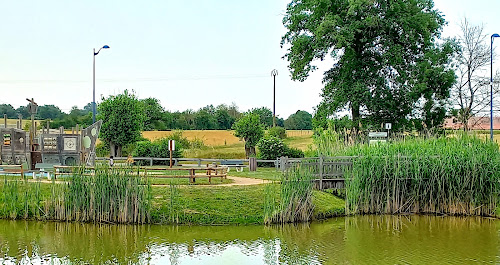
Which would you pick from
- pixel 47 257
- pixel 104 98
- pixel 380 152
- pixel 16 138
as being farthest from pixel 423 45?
pixel 47 257

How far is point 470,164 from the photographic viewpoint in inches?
678

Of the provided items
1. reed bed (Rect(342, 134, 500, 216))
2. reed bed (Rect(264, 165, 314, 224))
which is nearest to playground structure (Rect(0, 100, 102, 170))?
reed bed (Rect(264, 165, 314, 224))

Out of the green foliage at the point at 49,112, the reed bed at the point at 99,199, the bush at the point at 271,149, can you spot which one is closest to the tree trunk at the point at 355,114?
the bush at the point at 271,149

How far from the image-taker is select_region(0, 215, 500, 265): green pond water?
11.6 meters

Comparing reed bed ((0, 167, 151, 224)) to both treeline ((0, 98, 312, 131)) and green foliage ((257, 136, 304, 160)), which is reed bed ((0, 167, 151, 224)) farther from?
treeline ((0, 98, 312, 131))

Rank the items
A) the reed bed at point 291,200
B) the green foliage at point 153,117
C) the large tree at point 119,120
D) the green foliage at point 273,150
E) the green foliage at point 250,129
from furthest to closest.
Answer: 1. the green foliage at point 153,117
2. the green foliage at point 250,129
3. the large tree at point 119,120
4. the green foliage at point 273,150
5. the reed bed at point 291,200

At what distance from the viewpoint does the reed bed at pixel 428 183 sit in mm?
17188

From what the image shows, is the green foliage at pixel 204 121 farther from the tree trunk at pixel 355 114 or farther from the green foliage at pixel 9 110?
the tree trunk at pixel 355 114

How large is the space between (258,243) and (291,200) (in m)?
2.61

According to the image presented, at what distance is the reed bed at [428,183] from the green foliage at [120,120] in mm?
19969

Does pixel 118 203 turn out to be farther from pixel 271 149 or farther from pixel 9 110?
pixel 9 110

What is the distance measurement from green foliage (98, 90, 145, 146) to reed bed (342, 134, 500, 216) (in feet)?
65.5

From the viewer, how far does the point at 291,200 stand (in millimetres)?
15422

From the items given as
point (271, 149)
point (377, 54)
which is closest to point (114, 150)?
point (271, 149)
